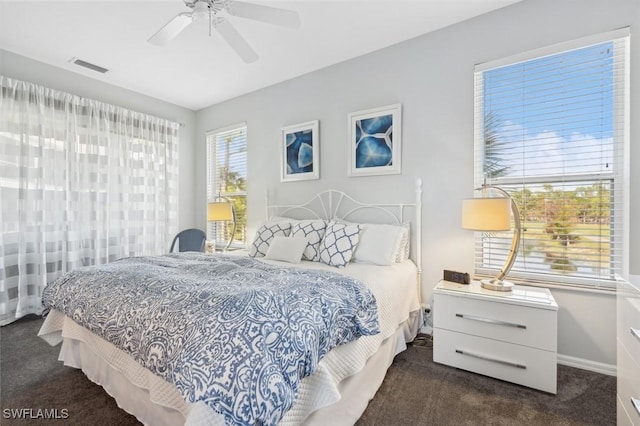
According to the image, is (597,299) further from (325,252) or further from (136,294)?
(136,294)

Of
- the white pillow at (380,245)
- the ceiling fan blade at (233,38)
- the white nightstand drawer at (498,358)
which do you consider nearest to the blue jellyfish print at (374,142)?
the white pillow at (380,245)

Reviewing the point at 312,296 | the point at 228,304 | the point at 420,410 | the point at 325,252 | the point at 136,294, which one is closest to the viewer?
the point at 228,304

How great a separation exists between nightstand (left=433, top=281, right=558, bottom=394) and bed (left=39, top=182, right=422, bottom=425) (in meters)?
0.32

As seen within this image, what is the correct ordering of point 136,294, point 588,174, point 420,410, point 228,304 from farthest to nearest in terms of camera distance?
point 588,174, point 420,410, point 136,294, point 228,304

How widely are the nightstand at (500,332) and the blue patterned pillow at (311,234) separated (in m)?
1.09

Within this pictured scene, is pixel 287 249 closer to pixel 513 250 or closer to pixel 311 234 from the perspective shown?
pixel 311 234

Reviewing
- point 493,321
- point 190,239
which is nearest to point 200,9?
point 493,321

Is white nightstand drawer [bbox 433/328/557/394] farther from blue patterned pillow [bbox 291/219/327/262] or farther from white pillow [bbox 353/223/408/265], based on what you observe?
blue patterned pillow [bbox 291/219/327/262]

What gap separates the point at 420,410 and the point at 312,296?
0.96m

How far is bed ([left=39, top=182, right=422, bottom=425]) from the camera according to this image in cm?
104

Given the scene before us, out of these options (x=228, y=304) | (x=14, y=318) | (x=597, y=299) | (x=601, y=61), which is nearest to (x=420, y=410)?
(x=228, y=304)

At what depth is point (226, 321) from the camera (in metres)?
1.14

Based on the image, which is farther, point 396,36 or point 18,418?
point 396,36

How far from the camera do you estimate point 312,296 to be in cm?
145
